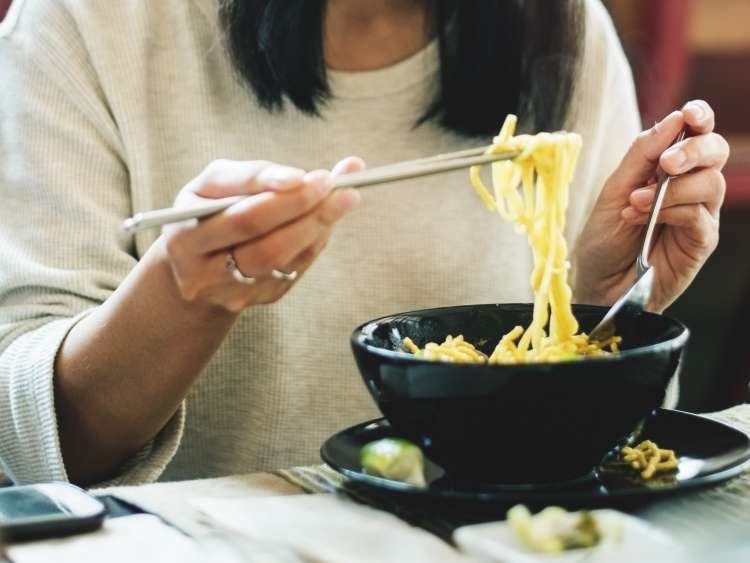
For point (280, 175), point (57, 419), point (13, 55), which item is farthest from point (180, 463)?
point (280, 175)

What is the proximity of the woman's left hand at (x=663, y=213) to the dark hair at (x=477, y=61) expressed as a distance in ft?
0.76

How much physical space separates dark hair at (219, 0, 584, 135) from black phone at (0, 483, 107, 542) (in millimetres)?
706

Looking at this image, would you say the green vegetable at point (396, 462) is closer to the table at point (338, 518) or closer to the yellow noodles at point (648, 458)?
the table at point (338, 518)

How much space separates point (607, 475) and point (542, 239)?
11.9 inches

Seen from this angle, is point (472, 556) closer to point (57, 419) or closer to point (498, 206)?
point (498, 206)

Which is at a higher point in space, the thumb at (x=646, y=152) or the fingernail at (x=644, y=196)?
the thumb at (x=646, y=152)

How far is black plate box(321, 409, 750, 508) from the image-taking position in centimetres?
78

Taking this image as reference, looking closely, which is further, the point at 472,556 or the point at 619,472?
the point at 619,472

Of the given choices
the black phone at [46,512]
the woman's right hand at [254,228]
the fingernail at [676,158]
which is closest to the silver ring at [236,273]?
the woman's right hand at [254,228]

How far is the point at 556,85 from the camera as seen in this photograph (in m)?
1.50

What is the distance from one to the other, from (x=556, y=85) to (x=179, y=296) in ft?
2.38

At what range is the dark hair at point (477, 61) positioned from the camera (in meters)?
1.39

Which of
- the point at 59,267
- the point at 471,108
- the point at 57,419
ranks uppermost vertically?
the point at 471,108

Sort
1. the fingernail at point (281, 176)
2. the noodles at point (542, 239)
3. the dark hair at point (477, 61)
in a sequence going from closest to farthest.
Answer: the fingernail at point (281, 176) < the noodles at point (542, 239) < the dark hair at point (477, 61)
